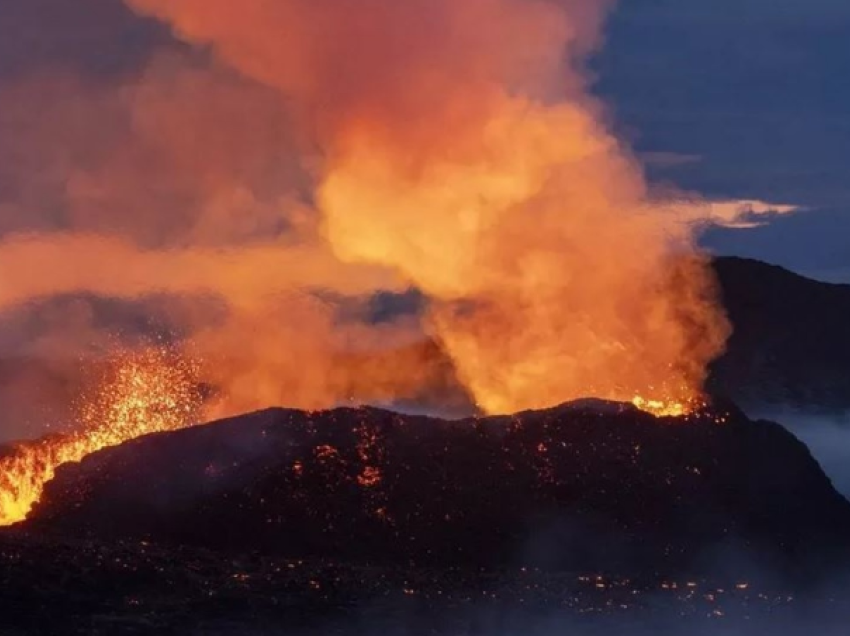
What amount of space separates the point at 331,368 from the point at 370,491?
3570 centimetres

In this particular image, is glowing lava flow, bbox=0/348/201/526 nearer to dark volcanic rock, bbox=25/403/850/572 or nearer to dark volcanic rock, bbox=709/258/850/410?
dark volcanic rock, bbox=25/403/850/572

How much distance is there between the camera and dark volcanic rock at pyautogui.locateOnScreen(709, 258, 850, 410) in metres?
151

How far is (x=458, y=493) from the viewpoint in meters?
49.7

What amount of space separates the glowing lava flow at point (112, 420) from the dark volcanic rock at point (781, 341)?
74.7 m

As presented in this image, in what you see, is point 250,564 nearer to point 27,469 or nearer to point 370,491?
point 370,491

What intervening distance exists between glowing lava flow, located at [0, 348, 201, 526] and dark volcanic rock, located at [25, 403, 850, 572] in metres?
2.15

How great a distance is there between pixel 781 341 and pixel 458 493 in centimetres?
10989

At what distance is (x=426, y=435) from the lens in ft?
169

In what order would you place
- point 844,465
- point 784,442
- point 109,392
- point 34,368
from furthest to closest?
point 844,465 < point 34,368 < point 109,392 < point 784,442

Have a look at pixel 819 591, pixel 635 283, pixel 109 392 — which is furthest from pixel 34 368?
pixel 819 591

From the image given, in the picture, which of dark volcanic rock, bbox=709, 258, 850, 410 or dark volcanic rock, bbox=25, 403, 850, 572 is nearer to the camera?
dark volcanic rock, bbox=25, 403, 850, 572

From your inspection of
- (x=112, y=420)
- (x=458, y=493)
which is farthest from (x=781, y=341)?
(x=458, y=493)

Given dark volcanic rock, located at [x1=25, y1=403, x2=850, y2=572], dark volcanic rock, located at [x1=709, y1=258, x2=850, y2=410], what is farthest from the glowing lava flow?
dark volcanic rock, located at [x1=709, y1=258, x2=850, y2=410]

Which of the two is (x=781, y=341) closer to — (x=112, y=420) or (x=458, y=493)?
(x=112, y=420)
